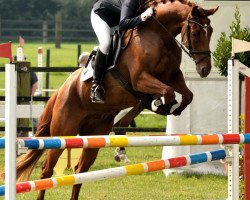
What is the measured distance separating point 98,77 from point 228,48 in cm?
234

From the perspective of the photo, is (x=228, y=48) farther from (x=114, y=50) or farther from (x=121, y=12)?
(x=121, y=12)

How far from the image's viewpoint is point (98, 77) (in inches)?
316

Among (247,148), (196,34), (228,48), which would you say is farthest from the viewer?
(228,48)

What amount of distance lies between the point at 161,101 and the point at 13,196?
2889 mm

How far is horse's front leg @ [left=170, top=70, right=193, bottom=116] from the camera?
7.62m

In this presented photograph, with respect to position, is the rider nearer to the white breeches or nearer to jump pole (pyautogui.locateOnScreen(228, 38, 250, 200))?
the white breeches

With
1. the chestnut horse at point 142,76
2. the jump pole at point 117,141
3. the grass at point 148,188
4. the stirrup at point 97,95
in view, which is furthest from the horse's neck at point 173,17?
the jump pole at point 117,141

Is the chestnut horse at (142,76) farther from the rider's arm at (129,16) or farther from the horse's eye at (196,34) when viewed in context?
the rider's arm at (129,16)

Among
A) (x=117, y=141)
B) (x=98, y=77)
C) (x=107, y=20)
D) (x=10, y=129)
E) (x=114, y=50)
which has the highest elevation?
(x=107, y=20)

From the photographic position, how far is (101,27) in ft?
26.8

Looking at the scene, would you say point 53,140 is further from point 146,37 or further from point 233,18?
point 233,18

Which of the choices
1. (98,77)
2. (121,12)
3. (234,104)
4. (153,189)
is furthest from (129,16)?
(153,189)

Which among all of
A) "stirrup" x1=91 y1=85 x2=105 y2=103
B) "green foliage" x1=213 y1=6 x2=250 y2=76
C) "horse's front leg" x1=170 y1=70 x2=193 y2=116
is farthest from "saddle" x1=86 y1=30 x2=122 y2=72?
"green foliage" x1=213 y1=6 x2=250 y2=76

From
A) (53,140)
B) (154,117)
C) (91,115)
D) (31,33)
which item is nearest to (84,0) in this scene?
(31,33)
